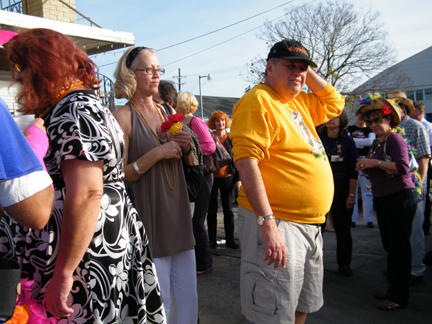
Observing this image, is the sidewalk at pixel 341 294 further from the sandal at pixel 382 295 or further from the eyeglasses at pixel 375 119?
the eyeglasses at pixel 375 119

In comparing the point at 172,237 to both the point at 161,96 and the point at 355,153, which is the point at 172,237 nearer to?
the point at 161,96

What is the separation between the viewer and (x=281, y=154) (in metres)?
2.14

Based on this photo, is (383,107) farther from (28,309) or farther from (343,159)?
(28,309)

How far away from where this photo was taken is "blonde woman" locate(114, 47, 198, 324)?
2.31m

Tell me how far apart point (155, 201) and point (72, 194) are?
1.01 m

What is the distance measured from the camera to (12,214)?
1.06m

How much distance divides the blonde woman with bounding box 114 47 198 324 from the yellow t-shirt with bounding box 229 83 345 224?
478mm

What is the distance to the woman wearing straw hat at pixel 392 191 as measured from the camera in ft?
10.9

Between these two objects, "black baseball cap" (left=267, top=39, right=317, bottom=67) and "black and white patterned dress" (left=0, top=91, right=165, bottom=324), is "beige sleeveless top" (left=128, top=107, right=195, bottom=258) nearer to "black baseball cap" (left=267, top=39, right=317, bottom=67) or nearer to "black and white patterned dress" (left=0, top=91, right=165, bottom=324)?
"black and white patterned dress" (left=0, top=91, right=165, bottom=324)

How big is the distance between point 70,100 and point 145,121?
986 millimetres

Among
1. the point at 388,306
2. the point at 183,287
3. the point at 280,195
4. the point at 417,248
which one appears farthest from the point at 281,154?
the point at 417,248

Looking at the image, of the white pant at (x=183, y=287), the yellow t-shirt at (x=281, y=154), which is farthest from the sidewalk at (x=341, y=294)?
the yellow t-shirt at (x=281, y=154)

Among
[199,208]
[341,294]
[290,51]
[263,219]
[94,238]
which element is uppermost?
[290,51]

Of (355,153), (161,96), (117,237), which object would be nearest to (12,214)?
(117,237)
